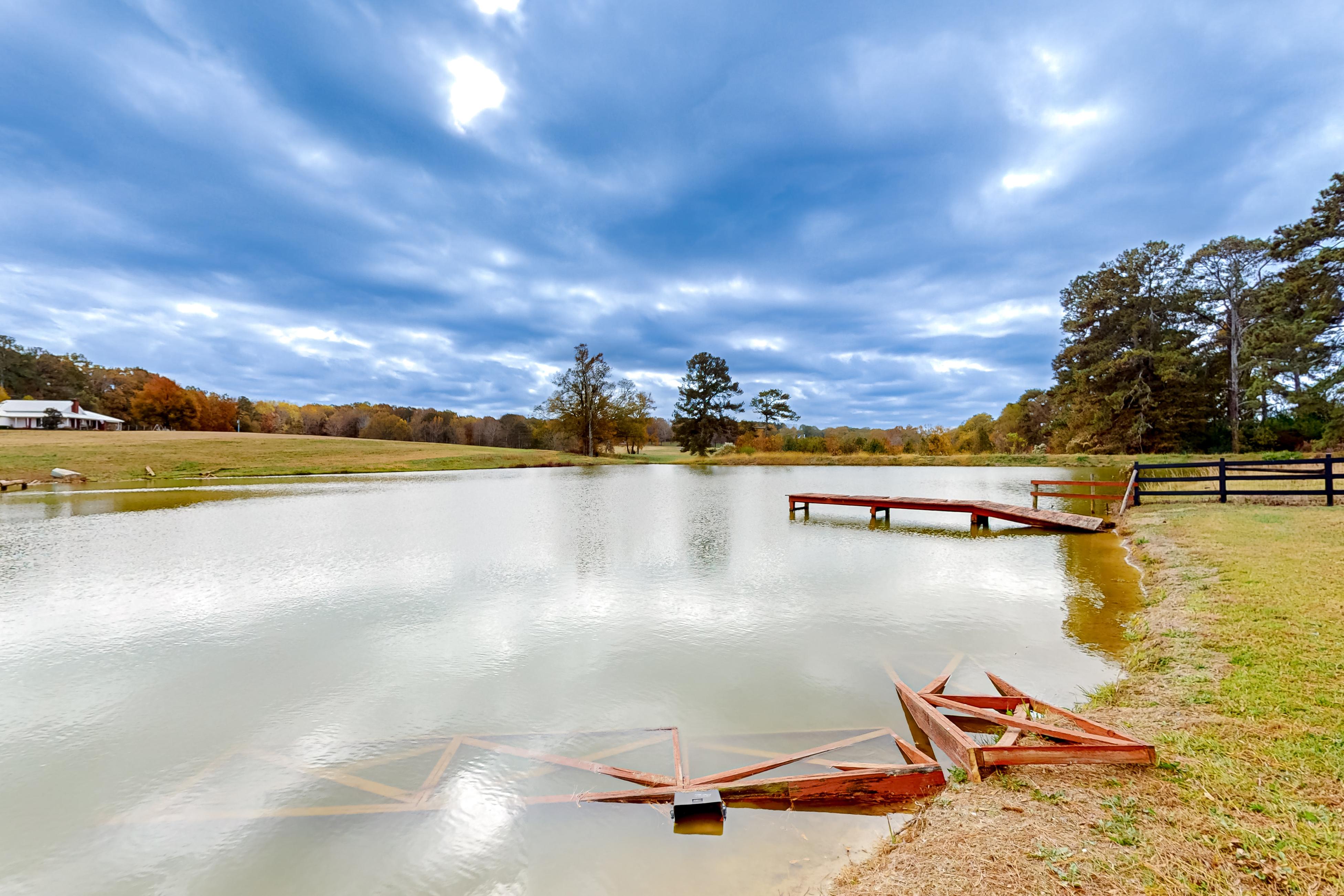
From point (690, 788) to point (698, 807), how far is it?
0.50 feet

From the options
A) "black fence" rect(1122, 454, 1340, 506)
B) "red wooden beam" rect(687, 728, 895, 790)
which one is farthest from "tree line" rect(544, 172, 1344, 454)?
"red wooden beam" rect(687, 728, 895, 790)

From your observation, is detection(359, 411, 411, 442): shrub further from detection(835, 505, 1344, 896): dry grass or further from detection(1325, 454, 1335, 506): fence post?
detection(835, 505, 1344, 896): dry grass

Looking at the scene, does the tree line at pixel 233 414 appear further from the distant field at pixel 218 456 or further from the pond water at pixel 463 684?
the pond water at pixel 463 684

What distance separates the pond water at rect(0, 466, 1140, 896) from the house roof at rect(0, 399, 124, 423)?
67.3 m

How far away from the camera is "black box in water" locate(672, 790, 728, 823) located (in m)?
3.14

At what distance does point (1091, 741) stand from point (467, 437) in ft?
300

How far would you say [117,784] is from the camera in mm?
3693

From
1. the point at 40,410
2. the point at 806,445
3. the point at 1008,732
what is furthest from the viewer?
the point at 40,410

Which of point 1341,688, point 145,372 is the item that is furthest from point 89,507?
point 145,372

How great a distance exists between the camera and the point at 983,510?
13.8 meters

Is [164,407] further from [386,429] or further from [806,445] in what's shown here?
[806,445]

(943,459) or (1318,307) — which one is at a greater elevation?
(1318,307)

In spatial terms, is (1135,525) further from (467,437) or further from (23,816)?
(467,437)

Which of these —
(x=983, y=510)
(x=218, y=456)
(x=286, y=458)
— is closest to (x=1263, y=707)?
(x=983, y=510)
